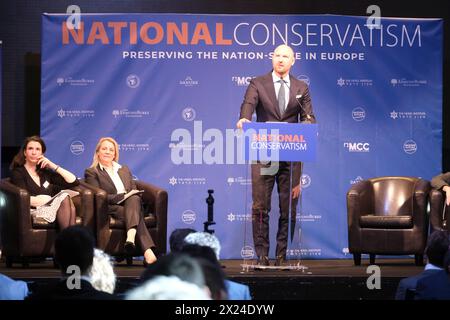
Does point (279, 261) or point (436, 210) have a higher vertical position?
point (436, 210)

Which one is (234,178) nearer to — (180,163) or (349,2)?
(180,163)

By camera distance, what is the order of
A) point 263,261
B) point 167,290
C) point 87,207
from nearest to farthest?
point 167,290, point 263,261, point 87,207

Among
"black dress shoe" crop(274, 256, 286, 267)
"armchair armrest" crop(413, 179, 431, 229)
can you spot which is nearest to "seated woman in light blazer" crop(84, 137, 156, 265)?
"black dress shoe" crop(274, 256, 286, 267)

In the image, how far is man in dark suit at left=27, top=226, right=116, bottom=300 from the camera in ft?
10.7

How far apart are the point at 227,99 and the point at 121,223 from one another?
203 cm

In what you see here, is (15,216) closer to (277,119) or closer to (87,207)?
(87,207)

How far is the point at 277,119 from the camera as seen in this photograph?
724 cm

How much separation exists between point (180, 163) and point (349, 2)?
Answer: 103 inches

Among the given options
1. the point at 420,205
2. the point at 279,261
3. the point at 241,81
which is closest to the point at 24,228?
the point at 279,261

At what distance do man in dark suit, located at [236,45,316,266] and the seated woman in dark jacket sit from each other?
1579 millimetres

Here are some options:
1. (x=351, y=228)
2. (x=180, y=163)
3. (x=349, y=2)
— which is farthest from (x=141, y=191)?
(x=349, y=2)

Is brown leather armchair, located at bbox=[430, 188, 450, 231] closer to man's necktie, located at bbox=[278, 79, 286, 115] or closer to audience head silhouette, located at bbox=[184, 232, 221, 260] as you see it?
man's necktie, located at bbox=[278, 79, 286, 115]

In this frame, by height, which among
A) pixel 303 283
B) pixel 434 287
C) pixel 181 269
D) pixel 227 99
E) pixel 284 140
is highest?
pixel 227 99

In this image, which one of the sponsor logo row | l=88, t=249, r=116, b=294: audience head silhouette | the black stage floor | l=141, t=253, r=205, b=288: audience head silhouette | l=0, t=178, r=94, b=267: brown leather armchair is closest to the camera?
l=141, t=253, r=205, b=288: audience head silhouette
